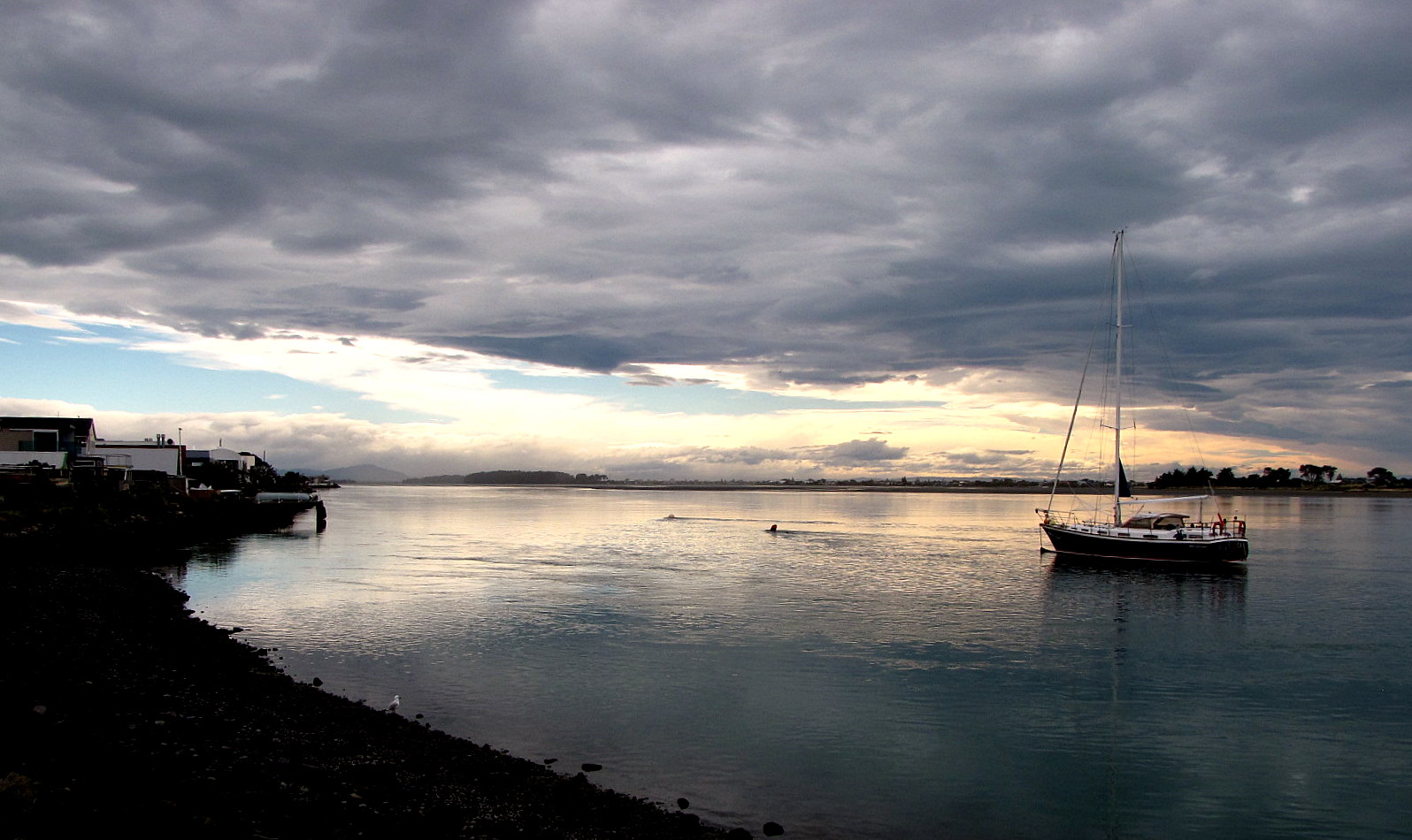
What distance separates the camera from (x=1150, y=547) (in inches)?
2176

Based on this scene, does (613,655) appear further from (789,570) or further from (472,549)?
(472,549)

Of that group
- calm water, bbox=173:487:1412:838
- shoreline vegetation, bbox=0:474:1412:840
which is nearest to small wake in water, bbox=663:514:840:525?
calm water, bbox=173:487:1412:838

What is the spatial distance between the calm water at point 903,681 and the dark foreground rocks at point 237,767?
5.88 feet

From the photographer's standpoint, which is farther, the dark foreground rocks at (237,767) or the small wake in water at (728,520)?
the small wake in water at (728,520)

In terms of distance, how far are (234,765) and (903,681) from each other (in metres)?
16.0

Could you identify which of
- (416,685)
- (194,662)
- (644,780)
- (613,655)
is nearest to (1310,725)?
(644,780)

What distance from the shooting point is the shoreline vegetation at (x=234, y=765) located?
1012 cm

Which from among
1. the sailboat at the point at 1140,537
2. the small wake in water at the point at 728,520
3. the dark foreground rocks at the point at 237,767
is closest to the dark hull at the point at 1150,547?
the sailboat at the point at 1140,537

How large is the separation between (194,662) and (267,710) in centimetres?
560

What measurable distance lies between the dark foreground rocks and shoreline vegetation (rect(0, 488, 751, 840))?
0.03 m

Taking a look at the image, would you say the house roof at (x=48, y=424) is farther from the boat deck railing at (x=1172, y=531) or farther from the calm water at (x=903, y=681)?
the boat deck railing at (x=1172, y=531)

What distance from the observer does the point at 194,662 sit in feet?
67.7

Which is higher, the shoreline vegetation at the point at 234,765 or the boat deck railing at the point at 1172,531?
the boat deck railing at the point at 1172,531

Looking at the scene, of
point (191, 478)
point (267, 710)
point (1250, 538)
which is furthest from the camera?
point (191, 478)
